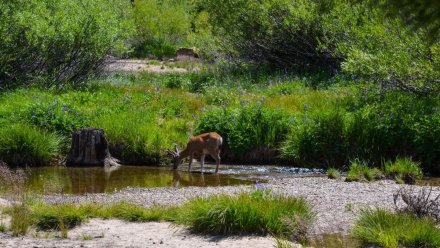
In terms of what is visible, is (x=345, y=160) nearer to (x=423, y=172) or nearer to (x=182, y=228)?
(x=423, y=172)

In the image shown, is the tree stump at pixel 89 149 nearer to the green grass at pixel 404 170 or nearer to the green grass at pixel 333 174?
the green grass at pixel 333 174

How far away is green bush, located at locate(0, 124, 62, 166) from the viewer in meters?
18.0

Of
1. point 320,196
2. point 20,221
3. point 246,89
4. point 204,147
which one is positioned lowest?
point 20,221

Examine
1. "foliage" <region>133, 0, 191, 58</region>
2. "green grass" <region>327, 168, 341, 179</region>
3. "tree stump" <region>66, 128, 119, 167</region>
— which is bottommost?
"green grass" <region>327, 168, 341, 179</region>

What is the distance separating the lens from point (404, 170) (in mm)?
15844

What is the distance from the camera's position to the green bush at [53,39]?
23516 mm

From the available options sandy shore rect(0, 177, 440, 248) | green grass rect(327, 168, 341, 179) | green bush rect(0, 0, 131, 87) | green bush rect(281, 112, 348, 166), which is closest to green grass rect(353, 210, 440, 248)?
sandy shore rect(0, 177, 440, 248)

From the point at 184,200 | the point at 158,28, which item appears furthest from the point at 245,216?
the point at 158,28

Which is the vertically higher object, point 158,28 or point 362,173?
point 158,28

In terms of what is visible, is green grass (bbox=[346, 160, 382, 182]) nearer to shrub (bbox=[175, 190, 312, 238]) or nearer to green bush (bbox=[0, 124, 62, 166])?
shrub (bbox=[175, 190, 312, 238])

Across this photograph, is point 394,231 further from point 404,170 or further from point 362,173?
point 404,170

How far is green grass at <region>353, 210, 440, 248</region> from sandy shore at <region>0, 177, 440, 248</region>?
1.23 feet

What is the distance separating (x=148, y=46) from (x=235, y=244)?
124ft

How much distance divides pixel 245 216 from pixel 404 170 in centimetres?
656
